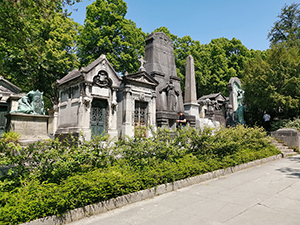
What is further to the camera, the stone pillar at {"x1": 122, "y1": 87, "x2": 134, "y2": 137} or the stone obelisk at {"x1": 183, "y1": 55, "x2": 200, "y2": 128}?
the stone obelisk at {"x1": 183, "y1": 55, "x2": 200, "y2": 128}

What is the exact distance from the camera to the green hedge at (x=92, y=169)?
127 inches

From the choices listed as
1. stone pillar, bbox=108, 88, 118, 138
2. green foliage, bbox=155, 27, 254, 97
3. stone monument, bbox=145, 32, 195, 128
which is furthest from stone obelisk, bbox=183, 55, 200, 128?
green foliage, bbox=155, 27, 254, 97

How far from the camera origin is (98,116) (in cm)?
1150

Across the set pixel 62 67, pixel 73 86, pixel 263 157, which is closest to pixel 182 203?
pixel 263 157

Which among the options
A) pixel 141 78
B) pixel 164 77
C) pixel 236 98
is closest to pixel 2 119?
pixel 141 78

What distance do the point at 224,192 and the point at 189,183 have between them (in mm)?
944

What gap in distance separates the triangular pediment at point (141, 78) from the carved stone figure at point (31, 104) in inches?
199

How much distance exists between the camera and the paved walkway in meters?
3.36

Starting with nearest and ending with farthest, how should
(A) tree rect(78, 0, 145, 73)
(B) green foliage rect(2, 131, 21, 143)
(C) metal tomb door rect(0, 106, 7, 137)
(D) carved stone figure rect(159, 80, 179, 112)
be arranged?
(B) green foliage rect(2, 131, 21, 143) → (C) metal tomb door rect(0, 106, 7, 137) → (D) carved stone figure rect(159, 80, 179, 112) → (A) tree rect(78, 0, 145, 73)

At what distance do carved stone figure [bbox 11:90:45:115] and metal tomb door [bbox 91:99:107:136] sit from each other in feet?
9.82

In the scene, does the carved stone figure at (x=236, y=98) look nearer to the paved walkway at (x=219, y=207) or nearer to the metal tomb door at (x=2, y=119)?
the paved walkway at (x=219, y=207)

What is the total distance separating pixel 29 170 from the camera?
4105mm

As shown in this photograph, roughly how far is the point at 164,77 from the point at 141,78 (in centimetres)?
279

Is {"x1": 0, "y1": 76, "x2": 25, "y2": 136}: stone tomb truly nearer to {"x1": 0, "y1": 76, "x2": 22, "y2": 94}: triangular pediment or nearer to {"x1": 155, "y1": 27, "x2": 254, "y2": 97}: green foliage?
{"x1": 0, "y1": 76, "x2": 22, "y2": 94}: triangular pediment
